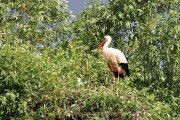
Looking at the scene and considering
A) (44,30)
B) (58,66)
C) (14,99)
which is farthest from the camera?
(44,30)

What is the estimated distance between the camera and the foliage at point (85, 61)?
8719 mm

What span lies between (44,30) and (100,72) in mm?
2364

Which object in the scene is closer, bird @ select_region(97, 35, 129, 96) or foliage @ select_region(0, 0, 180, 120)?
foliage @ select_region(0, 0, 180, 120)

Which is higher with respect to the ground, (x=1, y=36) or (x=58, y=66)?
(x=1, y=36)

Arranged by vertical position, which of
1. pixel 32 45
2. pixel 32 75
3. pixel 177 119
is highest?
pixel 32 45

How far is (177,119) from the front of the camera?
10.5m

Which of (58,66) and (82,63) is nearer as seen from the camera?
(58,66)

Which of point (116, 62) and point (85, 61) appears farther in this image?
point (85, 61)

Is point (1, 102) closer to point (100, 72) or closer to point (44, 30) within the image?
point (100, 72)

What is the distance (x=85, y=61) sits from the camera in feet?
36.0

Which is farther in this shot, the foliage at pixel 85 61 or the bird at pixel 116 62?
the bird at pixel 116 62

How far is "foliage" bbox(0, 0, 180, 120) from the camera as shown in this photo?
343 inches

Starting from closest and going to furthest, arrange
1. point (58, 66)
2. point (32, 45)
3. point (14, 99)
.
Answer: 1. point (14, 99)
2. point (58, 66)
3. point (32, 45)

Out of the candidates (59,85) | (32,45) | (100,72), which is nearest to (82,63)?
(100,72)
